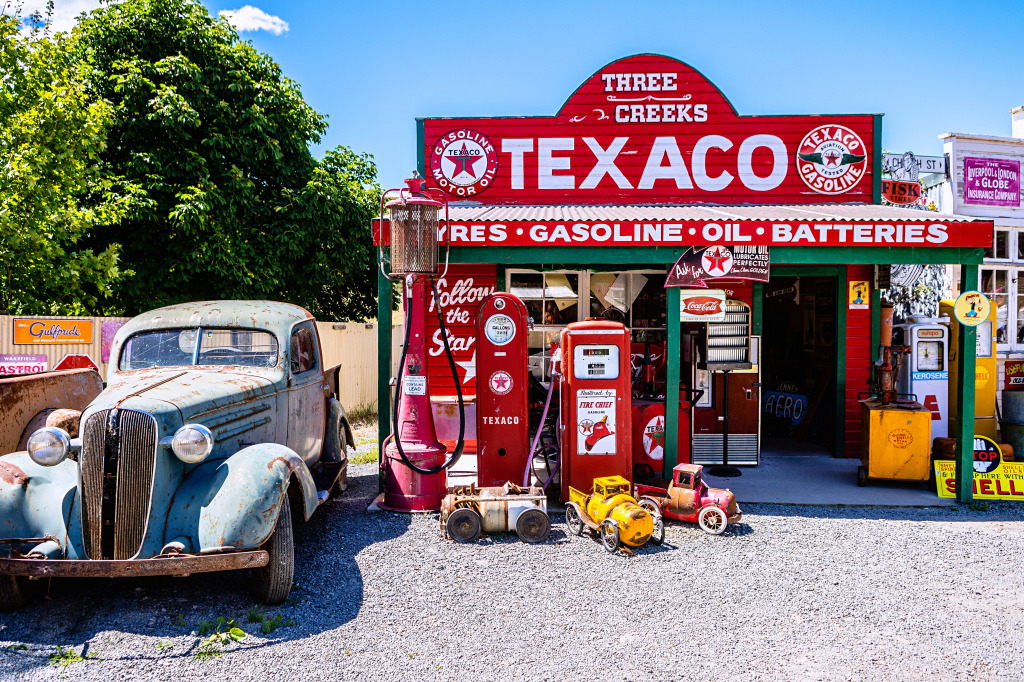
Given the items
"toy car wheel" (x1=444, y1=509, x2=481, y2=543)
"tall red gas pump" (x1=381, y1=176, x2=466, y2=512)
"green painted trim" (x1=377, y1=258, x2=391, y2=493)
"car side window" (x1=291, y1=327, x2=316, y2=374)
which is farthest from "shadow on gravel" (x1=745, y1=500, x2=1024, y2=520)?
"car side window" (x1=291, y1=327, x2=316, y2=374)

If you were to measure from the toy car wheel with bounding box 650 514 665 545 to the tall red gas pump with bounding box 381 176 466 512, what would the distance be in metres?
1.85

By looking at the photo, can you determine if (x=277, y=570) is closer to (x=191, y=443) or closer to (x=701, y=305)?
(x=191, y=443)

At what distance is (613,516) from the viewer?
5.30 metres

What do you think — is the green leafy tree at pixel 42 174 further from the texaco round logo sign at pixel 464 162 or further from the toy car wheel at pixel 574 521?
the toy car wheel at pixel 574 521

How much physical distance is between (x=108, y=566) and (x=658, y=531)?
12.9 ft

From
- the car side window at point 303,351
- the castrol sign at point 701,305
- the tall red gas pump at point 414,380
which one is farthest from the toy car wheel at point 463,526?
the castrol sign at point 701,305

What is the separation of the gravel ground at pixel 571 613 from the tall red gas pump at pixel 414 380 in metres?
0.49

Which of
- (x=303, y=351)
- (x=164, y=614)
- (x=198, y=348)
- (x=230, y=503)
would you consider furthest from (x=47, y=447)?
(x=303, y=351)

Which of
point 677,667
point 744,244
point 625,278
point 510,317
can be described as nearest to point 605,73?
point 625,278

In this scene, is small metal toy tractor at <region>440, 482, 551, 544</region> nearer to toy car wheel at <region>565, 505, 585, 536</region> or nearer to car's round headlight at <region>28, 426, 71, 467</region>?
toy car wheel at <region>565, 505, 585, 536</region>

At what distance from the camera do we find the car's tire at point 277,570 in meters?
4.09

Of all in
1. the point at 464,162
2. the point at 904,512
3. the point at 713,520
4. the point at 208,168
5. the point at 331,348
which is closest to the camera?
the point at 713,520

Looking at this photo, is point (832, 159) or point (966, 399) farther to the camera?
point (832, 159)

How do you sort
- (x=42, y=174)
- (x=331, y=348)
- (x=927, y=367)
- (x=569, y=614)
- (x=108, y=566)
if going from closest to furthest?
(x=108, y=566)
(x=569, y=614)
(x=927, y=367)
(x=42, y=174)
(x=331, y=348)
